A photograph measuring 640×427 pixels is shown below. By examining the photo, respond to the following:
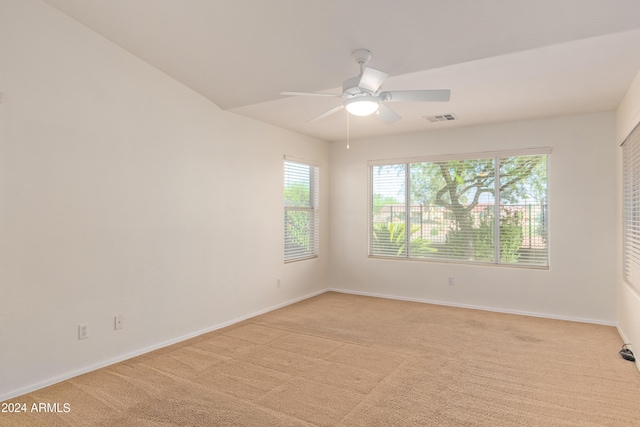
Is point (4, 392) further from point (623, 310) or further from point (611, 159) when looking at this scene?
point (611, 159)

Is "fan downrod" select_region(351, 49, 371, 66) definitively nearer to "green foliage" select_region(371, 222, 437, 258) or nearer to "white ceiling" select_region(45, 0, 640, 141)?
"white ceiling" select_region(45, 0, 640, 141)

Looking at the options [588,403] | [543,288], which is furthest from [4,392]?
[543,288]

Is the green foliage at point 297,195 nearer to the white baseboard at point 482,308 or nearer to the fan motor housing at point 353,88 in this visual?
the white baseboard at point 482,308

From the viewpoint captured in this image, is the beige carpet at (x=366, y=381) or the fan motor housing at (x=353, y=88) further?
the fan motor housing at (x=353, y=88)

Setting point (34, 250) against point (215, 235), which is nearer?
point (34, 250)

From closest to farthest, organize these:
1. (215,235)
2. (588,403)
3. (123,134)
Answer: (588,403) → (123,134) → (215,235)

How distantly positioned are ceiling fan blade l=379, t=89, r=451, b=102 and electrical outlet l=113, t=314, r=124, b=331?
290 cm

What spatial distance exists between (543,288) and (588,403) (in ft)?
7.95

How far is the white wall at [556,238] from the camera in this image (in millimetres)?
4461

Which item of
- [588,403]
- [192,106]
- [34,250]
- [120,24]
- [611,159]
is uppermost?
[120,24]

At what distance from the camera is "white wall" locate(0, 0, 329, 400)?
2.73 meters

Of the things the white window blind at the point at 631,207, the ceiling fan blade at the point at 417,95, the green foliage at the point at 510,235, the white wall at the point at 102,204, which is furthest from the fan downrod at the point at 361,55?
the green foliage at the point at 510,235

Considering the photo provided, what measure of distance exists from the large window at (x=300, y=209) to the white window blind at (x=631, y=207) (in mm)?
3873

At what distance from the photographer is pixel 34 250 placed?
2.81 meters
